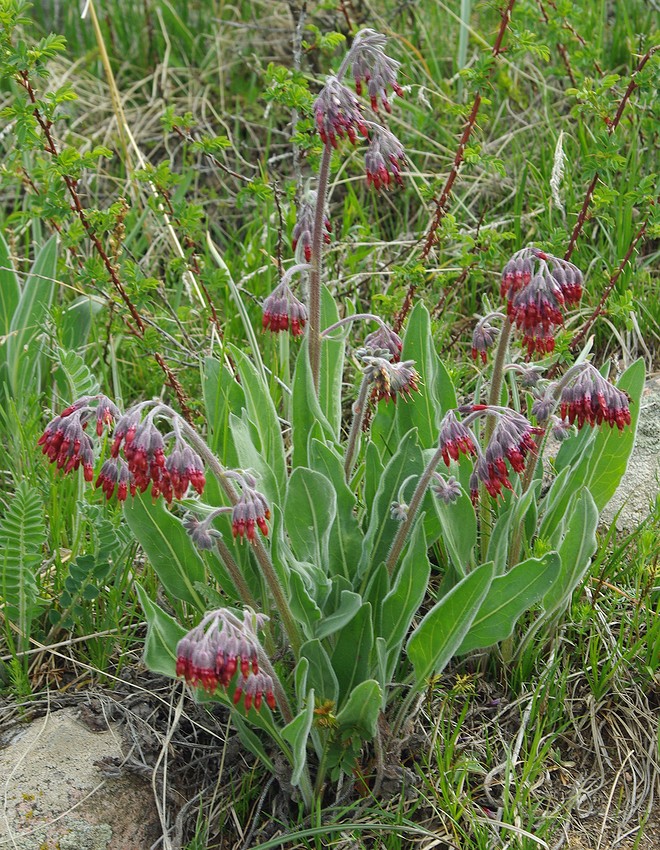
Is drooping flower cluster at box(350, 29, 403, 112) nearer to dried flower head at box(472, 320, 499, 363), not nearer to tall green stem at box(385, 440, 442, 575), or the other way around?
dried flower head at box(472, 320, 499, 363)

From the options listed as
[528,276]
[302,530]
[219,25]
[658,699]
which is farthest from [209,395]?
[219,25]

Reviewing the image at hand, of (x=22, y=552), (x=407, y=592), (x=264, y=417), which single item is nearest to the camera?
(x=407, y=592)

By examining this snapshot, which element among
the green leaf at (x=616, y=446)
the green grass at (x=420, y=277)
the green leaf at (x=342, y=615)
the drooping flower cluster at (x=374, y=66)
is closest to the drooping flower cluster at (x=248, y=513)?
the green leaf at (x=342, y=615)

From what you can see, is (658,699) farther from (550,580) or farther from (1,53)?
(1,53)

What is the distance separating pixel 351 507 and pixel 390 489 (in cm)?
12

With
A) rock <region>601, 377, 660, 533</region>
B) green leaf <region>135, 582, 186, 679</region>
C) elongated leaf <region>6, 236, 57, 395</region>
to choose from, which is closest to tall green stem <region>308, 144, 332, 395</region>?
green leaf <region>135, 582, 186, 679</region>

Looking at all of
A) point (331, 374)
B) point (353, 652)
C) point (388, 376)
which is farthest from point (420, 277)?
point (353, 652)

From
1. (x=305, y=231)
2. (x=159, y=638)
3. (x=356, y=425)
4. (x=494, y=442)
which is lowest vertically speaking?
(x=159, y=638)

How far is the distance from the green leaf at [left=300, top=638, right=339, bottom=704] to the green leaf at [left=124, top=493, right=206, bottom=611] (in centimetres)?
44

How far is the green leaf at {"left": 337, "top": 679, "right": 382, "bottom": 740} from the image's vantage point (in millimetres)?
2320

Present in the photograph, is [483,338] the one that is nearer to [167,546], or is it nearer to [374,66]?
[374,66]

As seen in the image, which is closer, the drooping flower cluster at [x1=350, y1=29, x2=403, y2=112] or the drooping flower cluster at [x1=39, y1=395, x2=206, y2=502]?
the drooping flower cluster at [x1=39, y1=395, x2=206, y2=502]

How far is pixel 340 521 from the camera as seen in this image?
2.71m

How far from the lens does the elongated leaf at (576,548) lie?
261cm
